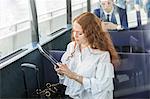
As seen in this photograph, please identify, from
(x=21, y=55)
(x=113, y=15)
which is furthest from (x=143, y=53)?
(x=21, y=55)

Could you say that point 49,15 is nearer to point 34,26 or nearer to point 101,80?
point 34,26

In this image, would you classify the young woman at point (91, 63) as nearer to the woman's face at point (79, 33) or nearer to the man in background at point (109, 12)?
the woman's face at point (79, 33)

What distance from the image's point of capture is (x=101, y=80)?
59.4 inches

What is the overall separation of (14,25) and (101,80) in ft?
2.98

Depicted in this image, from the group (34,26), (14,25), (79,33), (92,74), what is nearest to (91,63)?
(92,74)

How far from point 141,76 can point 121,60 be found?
23 centimetres

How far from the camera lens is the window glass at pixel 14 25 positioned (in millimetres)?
1889

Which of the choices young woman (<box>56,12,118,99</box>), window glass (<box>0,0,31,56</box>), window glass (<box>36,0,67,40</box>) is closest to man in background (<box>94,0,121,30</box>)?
window glass (<box>36,0,67,40</box>)

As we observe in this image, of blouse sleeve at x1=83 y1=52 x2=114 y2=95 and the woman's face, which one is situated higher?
the woman's face

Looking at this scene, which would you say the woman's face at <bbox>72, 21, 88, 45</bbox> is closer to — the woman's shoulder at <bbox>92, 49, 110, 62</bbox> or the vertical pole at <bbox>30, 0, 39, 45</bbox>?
the woman's shoulder at <bbox>92, 49, 110, 62</bbox>

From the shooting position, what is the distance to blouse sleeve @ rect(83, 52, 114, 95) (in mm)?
1507

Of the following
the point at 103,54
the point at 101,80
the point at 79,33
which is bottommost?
the point at 101,80

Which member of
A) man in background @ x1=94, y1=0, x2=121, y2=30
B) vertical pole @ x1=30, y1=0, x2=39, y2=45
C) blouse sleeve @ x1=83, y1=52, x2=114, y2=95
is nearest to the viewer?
blouse sleeve @ x1=83, y1=52, x2=114, y2=95

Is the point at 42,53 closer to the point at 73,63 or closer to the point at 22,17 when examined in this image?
the point at 22,17
